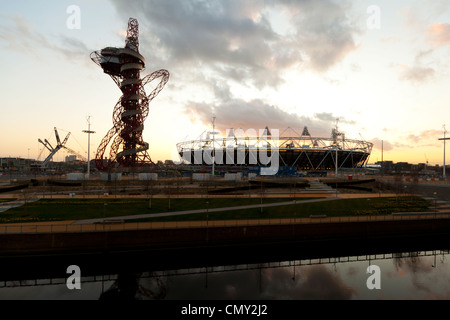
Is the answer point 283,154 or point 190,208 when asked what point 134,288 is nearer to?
point 190,208

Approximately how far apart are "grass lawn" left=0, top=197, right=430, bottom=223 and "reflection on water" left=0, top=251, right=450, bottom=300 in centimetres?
713

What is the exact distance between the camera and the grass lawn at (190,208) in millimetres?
28422

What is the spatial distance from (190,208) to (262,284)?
14.3 meters

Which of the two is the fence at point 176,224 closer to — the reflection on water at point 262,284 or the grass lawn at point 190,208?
the grass lawn at point 190,208

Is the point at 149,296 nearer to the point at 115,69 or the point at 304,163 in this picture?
the point at 115,69

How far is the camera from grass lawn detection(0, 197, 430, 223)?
1119 inches

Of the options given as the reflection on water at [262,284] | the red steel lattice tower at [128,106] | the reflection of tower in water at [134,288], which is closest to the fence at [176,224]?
the reflection on water at [262,284]

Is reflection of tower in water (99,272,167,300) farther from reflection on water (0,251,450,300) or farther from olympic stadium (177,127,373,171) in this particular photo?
olympic stadium (177,127,373,171)

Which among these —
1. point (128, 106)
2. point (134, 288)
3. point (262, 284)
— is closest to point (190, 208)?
point (134, 288)

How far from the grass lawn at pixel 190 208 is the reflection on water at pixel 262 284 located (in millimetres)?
7132

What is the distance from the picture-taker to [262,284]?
2041 cm

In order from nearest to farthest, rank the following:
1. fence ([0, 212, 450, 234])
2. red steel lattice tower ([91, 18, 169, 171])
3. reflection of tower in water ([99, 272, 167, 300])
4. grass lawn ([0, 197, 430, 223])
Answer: reflection of tower in water ([99, 272, 167, 300]) < fence ([0, 212, 450, 234]) < grass lawn ([0, 197, 430, 223]) < red steel lattice tower ([91, 18, 169, 171])

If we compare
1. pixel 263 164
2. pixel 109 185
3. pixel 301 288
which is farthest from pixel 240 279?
pixel 263 164

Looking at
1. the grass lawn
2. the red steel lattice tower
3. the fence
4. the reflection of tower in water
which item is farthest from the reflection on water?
the red steel lattice tower
